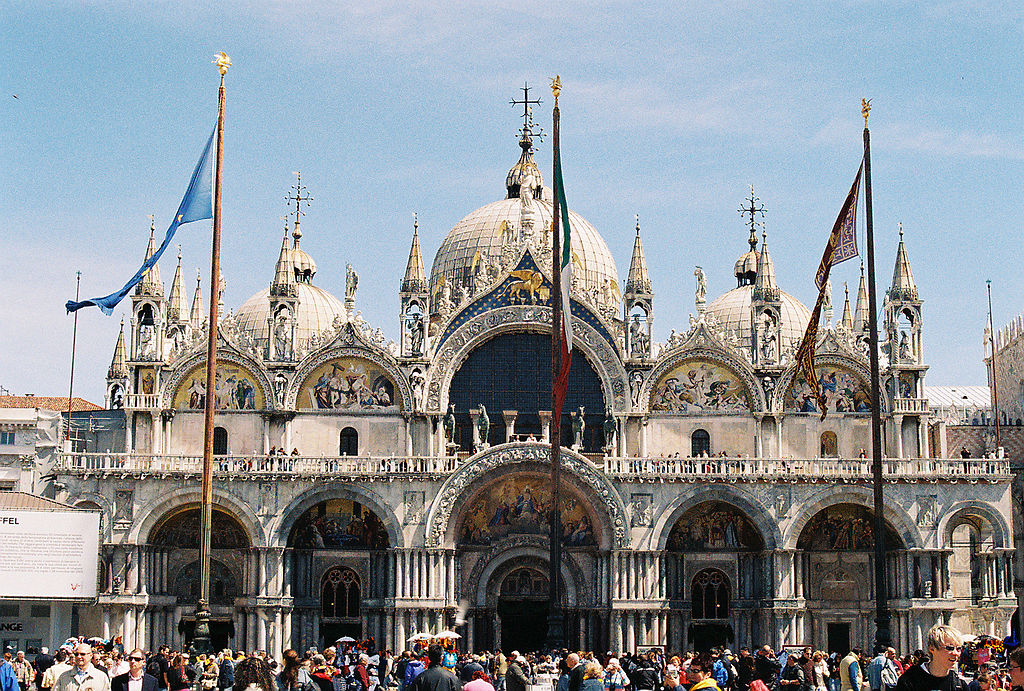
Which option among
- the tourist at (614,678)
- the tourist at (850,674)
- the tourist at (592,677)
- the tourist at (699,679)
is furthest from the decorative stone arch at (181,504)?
the tourist at (699,679)

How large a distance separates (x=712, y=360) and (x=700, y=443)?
366 cm

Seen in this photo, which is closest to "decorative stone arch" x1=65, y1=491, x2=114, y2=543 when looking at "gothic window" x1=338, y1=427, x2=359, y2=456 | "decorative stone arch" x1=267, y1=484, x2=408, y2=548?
"decorative stone arch" x1=267, y1=484, x2=408, y2=548

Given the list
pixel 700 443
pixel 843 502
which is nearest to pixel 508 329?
pixel 700 443

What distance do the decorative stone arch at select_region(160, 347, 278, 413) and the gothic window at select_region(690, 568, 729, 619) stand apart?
65.1 feet

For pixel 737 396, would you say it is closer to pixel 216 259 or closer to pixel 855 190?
pixel 855 190

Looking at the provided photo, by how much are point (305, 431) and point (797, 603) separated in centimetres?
2209

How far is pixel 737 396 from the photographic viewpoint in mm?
62781

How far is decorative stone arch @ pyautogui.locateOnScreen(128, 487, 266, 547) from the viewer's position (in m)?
58.6

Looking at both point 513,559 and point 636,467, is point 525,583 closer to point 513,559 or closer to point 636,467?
point 513,559

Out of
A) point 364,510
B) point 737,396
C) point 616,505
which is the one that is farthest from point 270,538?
point 737,396

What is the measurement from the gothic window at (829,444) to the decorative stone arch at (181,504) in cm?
2424

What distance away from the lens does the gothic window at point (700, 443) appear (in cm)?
6252

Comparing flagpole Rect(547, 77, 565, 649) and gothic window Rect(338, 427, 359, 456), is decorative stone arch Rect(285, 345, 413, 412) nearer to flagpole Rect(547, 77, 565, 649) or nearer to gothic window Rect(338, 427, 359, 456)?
gothic window Rect(338, 427, 359, 456)

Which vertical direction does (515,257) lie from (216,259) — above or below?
above
